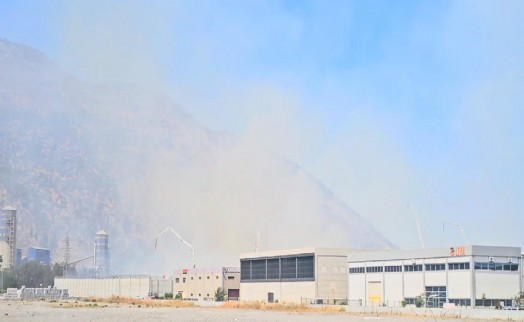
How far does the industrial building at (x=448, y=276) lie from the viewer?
88.6 m

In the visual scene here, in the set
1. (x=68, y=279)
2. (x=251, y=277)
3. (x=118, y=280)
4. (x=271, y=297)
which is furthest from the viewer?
(x=68, y=279)

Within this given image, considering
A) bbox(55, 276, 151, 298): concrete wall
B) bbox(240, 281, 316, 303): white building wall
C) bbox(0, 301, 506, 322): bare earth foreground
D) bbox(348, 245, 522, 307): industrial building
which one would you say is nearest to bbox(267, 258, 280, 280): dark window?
bbox(240, 281, 316, 303): white building wall

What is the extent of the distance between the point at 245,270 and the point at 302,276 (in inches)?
841

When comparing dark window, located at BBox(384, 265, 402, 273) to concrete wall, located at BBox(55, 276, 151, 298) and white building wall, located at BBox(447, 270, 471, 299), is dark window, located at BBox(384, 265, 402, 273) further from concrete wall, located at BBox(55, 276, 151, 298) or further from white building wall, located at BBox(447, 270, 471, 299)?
concrete wall, located at BBox(55, 276, 151, 298)

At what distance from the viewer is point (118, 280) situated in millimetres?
179750

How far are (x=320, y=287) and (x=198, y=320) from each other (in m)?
47.0

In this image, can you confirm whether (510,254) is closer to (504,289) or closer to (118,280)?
(504,289)

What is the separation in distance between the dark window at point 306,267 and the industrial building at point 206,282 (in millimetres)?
26122

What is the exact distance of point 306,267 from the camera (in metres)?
119

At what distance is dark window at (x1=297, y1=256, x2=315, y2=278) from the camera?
117 metres

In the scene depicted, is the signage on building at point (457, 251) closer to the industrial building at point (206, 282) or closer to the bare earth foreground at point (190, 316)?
the bare earth foreground at point (190, 316)

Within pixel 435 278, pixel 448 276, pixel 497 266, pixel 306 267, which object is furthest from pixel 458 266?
pixel 306 267

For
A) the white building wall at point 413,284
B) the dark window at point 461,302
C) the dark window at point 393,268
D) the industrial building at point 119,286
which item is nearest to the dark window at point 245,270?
the industrial building at point 119,286

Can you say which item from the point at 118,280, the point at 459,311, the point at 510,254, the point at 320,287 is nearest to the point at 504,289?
the point at 510,254
